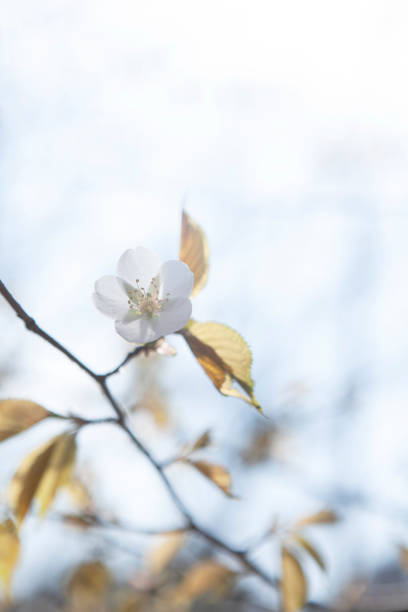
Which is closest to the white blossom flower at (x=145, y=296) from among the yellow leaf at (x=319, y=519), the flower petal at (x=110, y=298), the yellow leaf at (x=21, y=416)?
the flower petal at (x=110, y=298)

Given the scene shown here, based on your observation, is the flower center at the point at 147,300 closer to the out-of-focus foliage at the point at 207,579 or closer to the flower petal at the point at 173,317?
the flower petal at the point at 173,317

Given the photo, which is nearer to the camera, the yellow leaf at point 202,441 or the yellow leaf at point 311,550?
the yellow leaf at point 202,441

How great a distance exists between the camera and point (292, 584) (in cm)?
101

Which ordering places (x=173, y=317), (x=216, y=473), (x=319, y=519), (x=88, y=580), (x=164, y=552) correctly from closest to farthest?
(x=173, y=317)
(x=216, y=473)
(x=319, y=519)
(x=88, y=580)
(x=164, y=552)

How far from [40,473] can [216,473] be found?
28 centimetres

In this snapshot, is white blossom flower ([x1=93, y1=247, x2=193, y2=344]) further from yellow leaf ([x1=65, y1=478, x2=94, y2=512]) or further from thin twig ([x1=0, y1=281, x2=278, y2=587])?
yellow leaf ([x1=65, y1=478, x2=94, y2=512])

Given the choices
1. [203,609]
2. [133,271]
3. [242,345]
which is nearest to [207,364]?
[242,345]

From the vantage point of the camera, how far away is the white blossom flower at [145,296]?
0.58m

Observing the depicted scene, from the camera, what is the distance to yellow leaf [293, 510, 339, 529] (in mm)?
1167

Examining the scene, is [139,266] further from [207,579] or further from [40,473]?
[207,579]

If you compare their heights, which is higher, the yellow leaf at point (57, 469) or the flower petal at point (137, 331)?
the flower petal at point (137, 331)

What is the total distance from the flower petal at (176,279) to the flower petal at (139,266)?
0.09 feet

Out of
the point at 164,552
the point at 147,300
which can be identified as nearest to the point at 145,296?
the point at 147,300

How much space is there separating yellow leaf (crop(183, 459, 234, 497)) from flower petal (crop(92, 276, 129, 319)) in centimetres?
35
